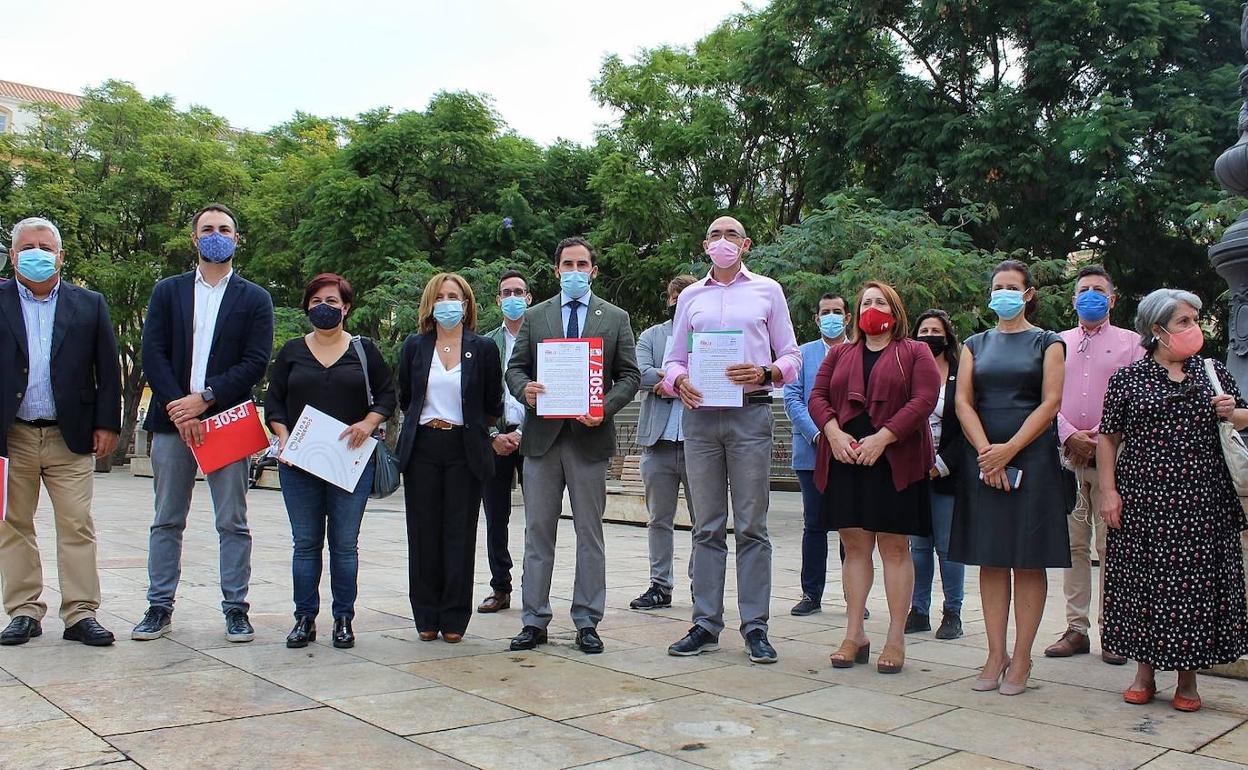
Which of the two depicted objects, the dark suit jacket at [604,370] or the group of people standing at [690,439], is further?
the dark suit jacket at [604,370]

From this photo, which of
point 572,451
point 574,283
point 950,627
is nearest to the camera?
point 572,451

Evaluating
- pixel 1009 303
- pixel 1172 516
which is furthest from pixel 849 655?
pixel 1009 303

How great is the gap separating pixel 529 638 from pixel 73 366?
2745 millimetres

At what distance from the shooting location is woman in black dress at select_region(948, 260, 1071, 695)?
4668 mm

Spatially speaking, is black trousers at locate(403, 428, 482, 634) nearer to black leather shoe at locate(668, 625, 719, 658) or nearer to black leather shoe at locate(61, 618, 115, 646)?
black leather shoe at locate(668, 625, 719, 658)

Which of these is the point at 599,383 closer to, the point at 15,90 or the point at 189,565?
the point at 189,565

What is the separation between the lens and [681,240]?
24.1 m

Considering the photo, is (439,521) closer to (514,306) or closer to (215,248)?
(514,306)

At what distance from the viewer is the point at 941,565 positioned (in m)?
6.18

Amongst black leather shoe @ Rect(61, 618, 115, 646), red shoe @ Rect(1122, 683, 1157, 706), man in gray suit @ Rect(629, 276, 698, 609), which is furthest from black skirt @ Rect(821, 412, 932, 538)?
black leather shoe @ Rect(61, 618, 115, 646)

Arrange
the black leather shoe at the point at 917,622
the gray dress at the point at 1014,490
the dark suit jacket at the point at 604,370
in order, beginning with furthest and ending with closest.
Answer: the black leather shoe at the point at 917,622
the dark suit jacket at the point at 604,370
the gray dress at the point at 1014,490

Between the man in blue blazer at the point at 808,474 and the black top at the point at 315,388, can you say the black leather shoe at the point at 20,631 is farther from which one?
the man in blue blazer at the point at 808,474

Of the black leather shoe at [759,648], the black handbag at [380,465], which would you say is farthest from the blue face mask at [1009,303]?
the black handbag at [380,465]

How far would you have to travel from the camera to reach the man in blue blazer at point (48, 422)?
5.27 m
